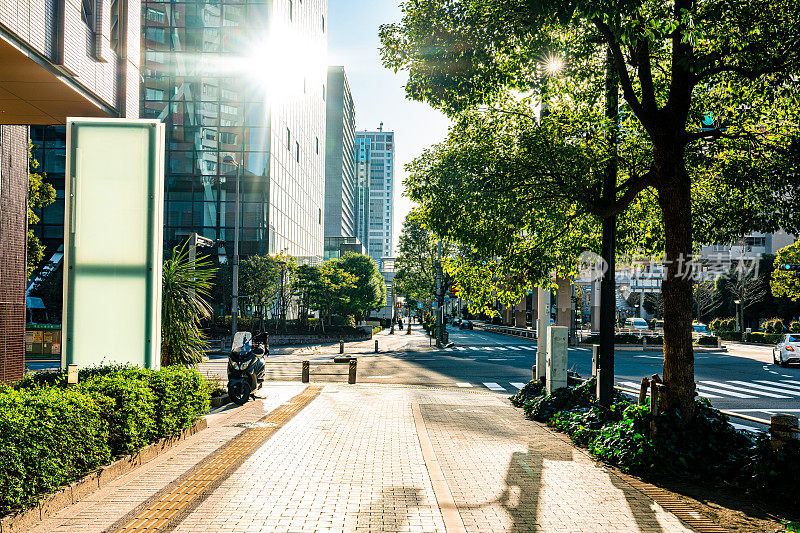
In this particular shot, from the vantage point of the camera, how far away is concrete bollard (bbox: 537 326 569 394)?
13055mm

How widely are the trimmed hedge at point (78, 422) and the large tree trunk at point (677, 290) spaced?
7188 millimetres

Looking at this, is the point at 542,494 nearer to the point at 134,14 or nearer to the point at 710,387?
the point at 134,14

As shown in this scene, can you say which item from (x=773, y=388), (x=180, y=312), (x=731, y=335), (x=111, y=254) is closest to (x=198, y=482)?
(x=111, y=254)

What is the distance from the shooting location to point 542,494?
679 centimetres

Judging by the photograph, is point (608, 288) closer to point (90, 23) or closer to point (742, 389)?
point (90, 23)

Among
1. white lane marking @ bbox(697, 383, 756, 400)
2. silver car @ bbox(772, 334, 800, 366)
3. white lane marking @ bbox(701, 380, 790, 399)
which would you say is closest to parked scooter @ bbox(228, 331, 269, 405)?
white lane marking @ bbox(697, 383, 756, 400)

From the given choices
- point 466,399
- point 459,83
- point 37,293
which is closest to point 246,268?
point 37,293

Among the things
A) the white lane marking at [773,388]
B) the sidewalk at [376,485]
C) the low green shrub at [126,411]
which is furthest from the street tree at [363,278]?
the low green shrub at [126,411]

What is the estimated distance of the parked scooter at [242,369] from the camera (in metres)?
13.7

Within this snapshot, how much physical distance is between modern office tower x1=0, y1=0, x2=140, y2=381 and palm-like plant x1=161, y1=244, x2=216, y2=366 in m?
2.94

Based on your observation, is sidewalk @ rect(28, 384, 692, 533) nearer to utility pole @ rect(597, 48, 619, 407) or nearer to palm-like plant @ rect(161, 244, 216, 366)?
utility pole @ rect(597, 48, 619, 407)

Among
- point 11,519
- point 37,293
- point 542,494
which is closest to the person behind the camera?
point 11,519

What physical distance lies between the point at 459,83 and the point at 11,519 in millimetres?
8205

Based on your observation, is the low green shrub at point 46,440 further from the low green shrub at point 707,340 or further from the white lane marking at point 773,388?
the low green shrub at point 707,340
